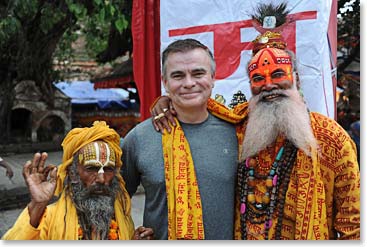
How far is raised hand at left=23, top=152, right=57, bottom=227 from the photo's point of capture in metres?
1.72

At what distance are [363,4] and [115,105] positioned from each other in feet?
47.2

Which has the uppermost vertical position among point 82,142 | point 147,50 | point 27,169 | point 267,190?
point 147,50

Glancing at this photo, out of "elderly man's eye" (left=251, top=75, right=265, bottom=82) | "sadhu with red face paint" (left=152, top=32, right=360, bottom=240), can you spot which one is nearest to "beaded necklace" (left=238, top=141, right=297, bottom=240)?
"sadhu with red face paint" (left=152, top=32, right=360, bottom=240)

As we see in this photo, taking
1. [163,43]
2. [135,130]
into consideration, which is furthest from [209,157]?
[163,43]

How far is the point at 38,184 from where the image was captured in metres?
1.74

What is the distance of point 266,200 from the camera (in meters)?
1.84

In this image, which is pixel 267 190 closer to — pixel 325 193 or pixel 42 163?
pixel 325 193

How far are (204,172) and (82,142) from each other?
1.97ft

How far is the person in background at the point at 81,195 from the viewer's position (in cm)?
175

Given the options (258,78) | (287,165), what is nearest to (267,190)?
(287,165)

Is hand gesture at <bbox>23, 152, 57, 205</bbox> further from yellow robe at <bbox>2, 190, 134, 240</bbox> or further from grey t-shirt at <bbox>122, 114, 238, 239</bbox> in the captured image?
grey t-shirt at <bbox>122, 114, 238, 239</bbox>

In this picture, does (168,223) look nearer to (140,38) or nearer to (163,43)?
(163,43)

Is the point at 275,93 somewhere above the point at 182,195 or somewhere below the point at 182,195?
above

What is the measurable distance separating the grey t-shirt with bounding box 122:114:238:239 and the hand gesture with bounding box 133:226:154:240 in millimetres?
43
